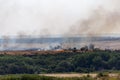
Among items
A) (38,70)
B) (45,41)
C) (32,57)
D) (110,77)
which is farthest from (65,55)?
(45,41)

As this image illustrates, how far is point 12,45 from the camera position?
140 metres

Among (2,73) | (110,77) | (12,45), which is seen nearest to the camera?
(110,77)

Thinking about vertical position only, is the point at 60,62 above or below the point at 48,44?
below

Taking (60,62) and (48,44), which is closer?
(60,62)

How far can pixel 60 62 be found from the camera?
9869 centimetres

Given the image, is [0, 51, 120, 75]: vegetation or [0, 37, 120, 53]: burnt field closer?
[0, 51, 120, 75]: vegetation

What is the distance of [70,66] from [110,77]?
74.4 feet

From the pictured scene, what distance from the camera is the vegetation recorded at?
94125mm

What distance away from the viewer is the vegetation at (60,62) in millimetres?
94125

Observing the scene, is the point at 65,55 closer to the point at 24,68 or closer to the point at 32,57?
the point at 32,57

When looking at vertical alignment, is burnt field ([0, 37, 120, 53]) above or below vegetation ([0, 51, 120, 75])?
above

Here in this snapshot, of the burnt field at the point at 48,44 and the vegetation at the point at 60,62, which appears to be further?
the burnt field at the point at 48,44

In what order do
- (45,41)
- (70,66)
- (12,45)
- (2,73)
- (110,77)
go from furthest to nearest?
(45,41) < (12,45) < (70,66) < (2,73) < (110,77)

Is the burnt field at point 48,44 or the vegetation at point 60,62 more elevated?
the burnt field at point 48,44
